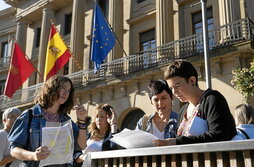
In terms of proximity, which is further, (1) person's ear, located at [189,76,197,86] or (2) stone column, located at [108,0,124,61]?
(2) stone column, located at [108,0,124,61]

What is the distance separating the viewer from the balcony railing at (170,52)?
13.8 metres

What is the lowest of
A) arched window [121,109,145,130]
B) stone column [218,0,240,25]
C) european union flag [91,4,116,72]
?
arched window [121,109,145,130]

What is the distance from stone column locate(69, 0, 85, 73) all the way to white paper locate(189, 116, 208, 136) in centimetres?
1919

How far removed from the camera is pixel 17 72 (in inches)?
674

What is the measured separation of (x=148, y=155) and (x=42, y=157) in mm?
914

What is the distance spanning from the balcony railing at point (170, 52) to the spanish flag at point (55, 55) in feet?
9.88

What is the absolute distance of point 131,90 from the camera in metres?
16.8

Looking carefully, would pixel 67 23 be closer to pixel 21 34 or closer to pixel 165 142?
pixel 21 34

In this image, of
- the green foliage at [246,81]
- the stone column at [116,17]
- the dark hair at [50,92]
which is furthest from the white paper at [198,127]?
the stone column at [116,17]

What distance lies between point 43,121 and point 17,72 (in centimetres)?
1497

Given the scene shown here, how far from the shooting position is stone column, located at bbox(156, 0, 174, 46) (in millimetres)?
17062

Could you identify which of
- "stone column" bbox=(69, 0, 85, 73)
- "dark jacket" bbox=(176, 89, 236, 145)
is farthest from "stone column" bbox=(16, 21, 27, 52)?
"dark jacket" bbox=(176, 89, 236, 145)

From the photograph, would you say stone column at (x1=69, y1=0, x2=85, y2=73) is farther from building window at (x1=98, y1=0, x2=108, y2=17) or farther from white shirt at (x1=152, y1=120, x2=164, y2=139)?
white shirt at (x1=152, y1=120, x2=164, y2=139)

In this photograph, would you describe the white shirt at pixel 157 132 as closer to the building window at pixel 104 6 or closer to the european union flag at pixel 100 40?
the european union flag at pixel 100 40
